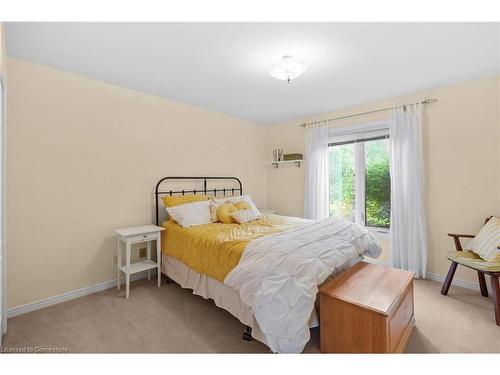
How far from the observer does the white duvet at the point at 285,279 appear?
4.91 feet

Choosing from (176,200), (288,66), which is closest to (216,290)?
(176,200)

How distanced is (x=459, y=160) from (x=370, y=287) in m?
2.23

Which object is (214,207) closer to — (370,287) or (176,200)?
(176,200)

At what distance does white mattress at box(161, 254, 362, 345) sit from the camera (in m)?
1.73

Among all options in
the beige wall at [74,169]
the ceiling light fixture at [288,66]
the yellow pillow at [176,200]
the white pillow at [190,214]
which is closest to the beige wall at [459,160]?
the ceiling light fixture at [288,66]

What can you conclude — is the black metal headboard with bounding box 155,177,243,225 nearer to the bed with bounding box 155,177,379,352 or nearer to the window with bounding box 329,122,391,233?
the bed with bounding box 155,177,379,352

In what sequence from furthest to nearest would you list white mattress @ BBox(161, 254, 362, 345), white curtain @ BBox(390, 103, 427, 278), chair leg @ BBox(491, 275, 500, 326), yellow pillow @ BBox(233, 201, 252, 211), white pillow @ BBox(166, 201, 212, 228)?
yellow pillow @ BBox(233, 201, 252, 211) → white curtain @ BBox(390, 103, 427, 278) → white pillow @ BBox(166, 201, 212, 228) → chair leg @ BBox(491, 275, 500, 326) → white mattress @ BBox(161, 254, 362, 345)

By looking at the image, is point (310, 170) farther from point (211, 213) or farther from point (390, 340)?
point (390, 340)

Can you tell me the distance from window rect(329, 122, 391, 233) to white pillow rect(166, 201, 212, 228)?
2231 millimetres

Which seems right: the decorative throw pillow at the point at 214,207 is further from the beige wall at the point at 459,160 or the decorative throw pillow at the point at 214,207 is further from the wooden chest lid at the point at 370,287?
the beige wall at the point at 459,160

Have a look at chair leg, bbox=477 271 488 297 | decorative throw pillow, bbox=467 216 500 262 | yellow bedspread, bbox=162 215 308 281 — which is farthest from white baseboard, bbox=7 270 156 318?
chair leg, bbox=477 271 488 297

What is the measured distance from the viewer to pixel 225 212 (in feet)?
10.3

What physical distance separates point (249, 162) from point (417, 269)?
309cm
